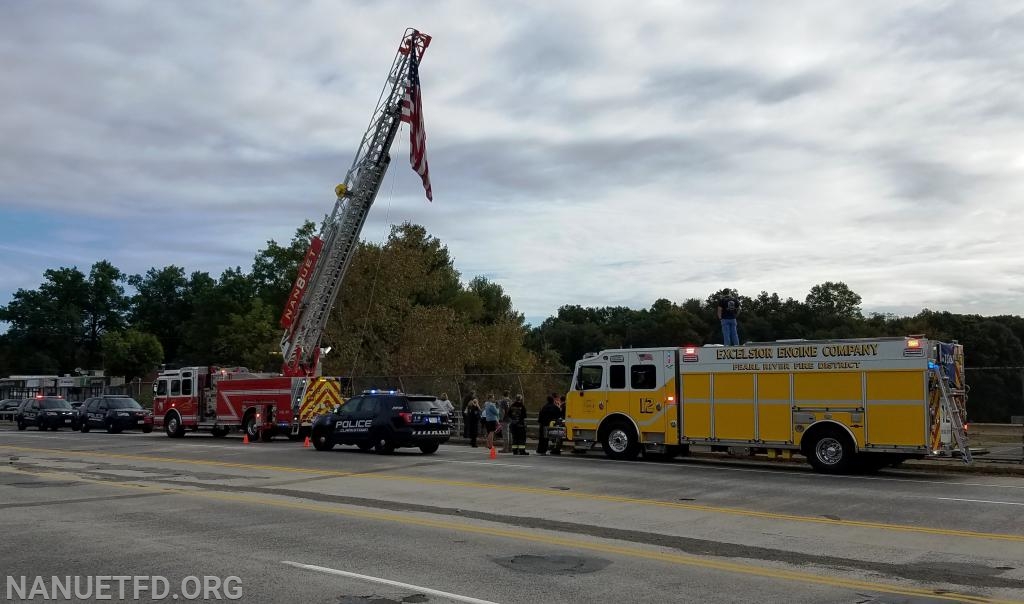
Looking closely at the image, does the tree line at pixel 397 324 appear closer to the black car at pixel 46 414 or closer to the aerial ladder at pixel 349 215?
the aerial ladder at pixel 349 215

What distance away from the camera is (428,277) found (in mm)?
57625

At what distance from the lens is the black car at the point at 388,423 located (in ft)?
74.4

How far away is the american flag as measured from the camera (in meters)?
28.8

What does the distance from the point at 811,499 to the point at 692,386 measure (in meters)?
6.76

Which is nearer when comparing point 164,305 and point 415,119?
point 415,119

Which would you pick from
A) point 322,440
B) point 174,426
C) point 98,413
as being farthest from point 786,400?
point 98,413

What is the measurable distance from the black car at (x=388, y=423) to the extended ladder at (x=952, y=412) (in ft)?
39.6

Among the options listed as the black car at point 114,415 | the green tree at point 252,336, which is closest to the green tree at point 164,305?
the green tree at point 252,336

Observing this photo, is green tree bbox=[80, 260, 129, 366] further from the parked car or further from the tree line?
the parked car

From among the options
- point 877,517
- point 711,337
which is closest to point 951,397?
point 877,517

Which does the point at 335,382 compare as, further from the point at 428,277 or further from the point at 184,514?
the point at 428,277

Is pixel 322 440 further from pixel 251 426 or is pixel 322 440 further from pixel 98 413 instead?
pixel 98 413

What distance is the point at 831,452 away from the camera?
18156 mm

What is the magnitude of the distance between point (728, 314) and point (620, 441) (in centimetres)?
411
